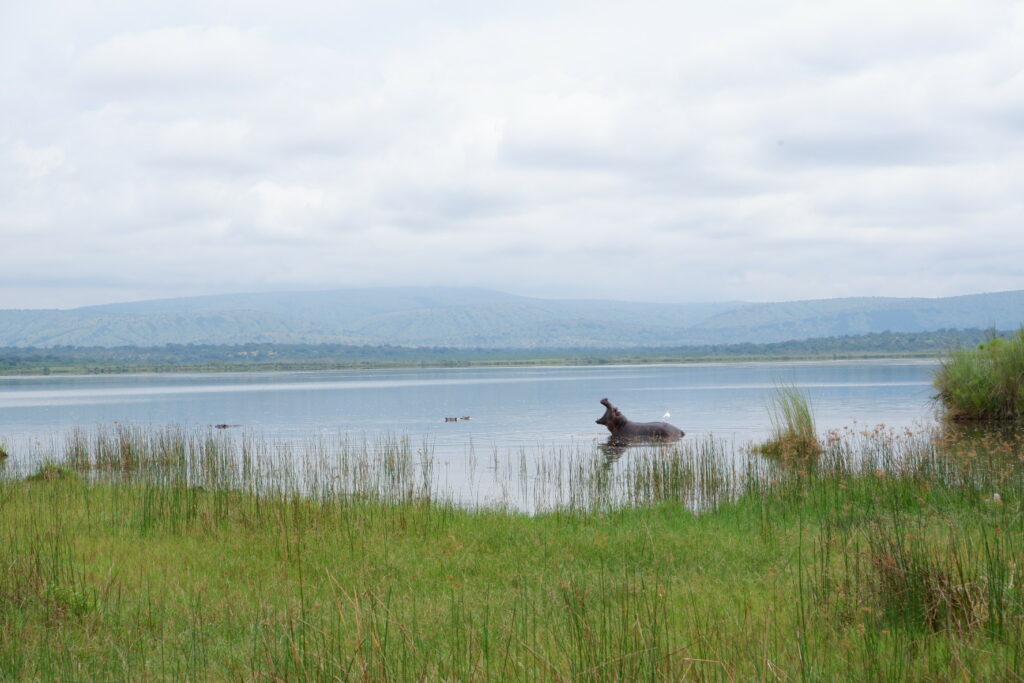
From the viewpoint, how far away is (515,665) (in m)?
5.46

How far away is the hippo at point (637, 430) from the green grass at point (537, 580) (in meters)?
9.20

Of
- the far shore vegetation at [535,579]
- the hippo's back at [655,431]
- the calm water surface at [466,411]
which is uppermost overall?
the far shore vegetation at [535,579]

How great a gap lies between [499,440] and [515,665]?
21675 millimetres

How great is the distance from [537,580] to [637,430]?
17.6m

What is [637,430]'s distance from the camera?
25578 mm

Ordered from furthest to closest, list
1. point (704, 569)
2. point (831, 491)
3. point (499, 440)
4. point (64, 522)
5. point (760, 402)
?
1. point (760, 402)
2. point (499, 440)
3. point (831, 491)
4. point (64, 522)
5. point (704, 569)

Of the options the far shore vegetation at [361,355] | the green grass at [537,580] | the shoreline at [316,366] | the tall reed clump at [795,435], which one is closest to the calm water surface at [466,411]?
the tall reed clump at [795,435]

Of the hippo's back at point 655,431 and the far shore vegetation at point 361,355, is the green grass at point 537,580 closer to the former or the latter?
the hippo's back at point 655,431

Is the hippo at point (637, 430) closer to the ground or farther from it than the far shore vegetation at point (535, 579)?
closer to the ground

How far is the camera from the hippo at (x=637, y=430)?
2466cm

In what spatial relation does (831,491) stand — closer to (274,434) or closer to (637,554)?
(637,554)

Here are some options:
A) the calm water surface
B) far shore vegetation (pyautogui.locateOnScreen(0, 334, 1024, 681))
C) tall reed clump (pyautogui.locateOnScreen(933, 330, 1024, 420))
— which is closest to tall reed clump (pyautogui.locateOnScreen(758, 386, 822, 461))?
far shore vegetation (pyautogui.locateOnScreen(0, 334, 1024, 681))

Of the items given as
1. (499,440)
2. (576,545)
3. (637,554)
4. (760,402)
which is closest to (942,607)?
(637,554)

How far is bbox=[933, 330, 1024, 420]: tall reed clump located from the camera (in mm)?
24062
